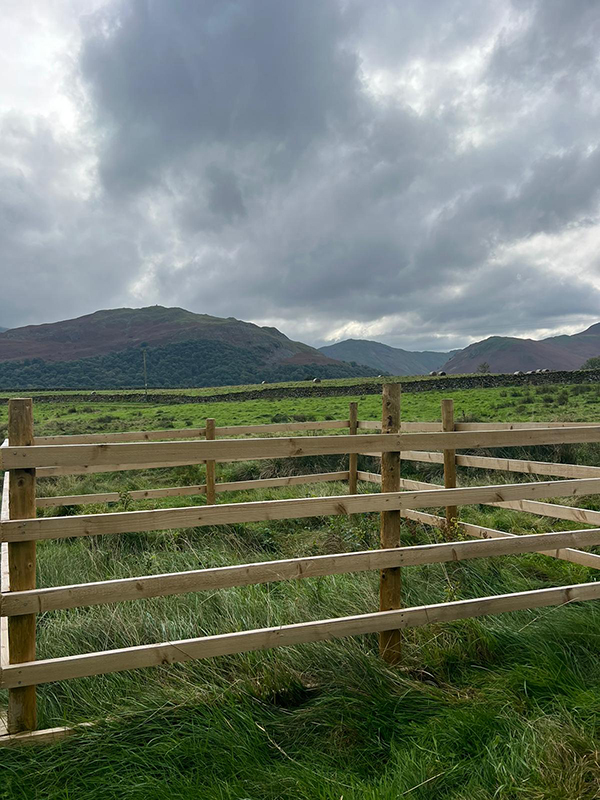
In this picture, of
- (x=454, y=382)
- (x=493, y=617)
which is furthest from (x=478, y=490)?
(x=454, y=382)

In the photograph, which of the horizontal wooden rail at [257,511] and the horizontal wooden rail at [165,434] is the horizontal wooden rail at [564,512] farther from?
the horizontal wooden rail at [165,434]

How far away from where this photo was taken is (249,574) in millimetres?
3107

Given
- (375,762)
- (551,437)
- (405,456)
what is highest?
(551,437)

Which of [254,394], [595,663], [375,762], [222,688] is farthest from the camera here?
[254,394]

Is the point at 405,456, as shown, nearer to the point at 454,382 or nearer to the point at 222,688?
the point at 222,688

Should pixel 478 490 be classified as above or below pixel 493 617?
above

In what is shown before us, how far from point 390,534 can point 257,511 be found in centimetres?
87

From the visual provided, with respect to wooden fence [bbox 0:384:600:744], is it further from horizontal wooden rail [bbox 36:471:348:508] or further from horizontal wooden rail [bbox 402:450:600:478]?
horizontal wooden rail [bbox 36:471:348:508]

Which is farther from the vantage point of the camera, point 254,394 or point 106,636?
point 254,394

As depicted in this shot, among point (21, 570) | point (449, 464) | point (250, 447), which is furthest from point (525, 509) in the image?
point (21, 570)

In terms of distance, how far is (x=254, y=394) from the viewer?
160 feet

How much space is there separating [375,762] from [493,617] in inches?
67.0

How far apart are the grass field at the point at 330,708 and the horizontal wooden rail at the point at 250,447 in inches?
45.2

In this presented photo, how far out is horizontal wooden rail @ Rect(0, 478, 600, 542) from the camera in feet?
9.29
